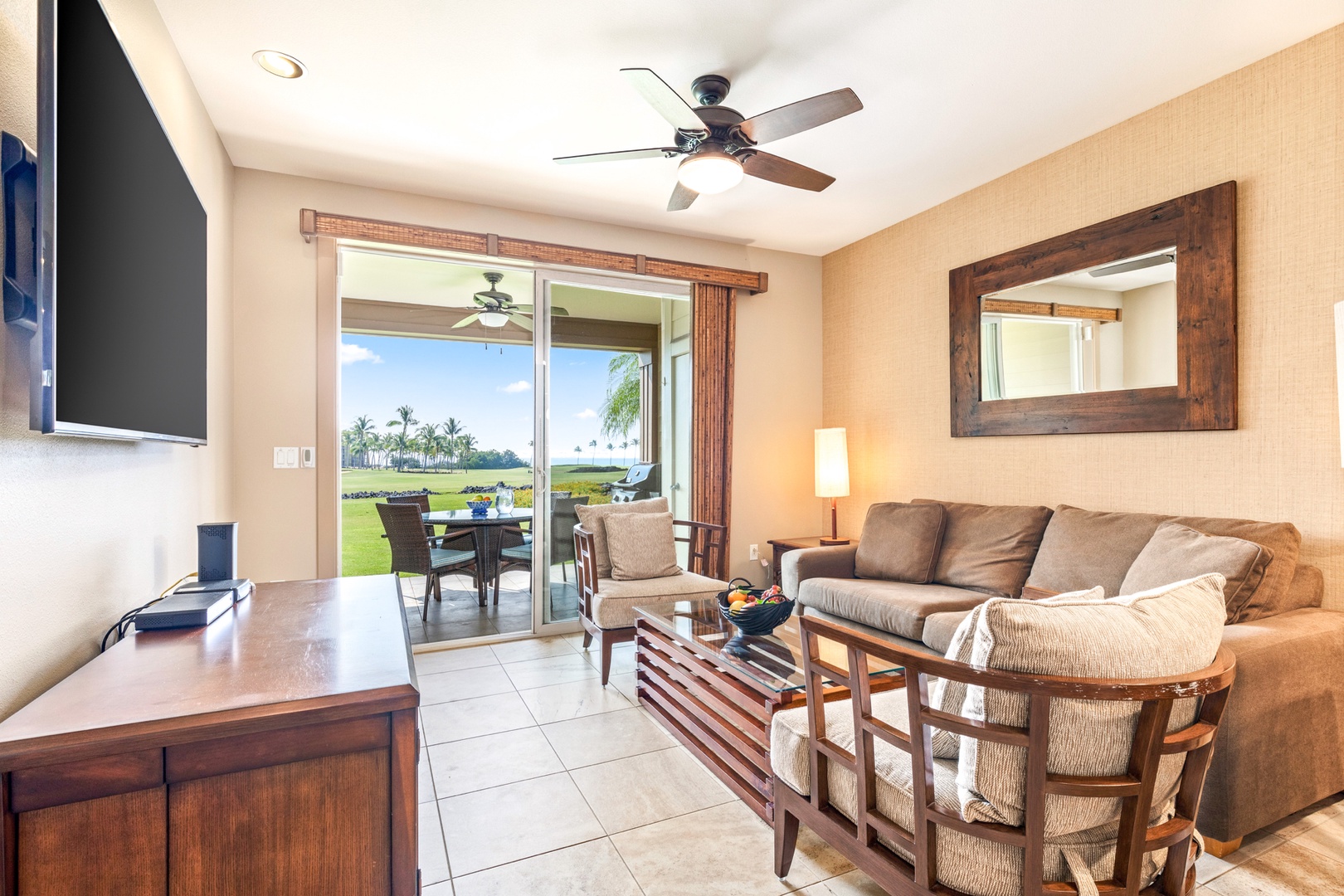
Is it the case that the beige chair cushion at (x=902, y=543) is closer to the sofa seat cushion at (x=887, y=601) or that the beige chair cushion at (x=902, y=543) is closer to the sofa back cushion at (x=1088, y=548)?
the sofa seat cushion at (x=887, y=601)

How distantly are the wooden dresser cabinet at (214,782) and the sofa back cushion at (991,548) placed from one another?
2.94 meters

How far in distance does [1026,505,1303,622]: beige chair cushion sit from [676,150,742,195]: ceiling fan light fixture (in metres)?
2.18

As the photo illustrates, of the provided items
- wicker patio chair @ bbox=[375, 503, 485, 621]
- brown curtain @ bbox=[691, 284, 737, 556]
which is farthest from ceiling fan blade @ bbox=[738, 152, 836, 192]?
wicker patio chair @ bbox=[375, 503, 485, 621]

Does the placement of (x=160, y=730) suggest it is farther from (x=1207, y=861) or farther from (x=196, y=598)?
(x=1207, y=861)

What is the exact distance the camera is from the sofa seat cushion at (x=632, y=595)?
10.9ft

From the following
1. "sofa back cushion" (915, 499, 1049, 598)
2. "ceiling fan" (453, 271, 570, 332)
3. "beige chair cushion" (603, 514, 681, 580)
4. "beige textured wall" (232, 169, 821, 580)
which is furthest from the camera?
"ceiling fan" (453, 271, 570, 332)

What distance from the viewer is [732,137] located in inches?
103

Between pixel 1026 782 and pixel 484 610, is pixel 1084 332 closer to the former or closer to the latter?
pixel 1026 782

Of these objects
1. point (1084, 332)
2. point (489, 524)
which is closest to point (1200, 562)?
point (1084, 332)

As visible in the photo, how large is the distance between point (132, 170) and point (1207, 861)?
3.30m

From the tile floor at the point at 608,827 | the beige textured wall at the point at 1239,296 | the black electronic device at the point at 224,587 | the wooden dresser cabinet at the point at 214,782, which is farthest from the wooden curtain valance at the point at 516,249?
the wooden dresser cabinet at the point at 214,782

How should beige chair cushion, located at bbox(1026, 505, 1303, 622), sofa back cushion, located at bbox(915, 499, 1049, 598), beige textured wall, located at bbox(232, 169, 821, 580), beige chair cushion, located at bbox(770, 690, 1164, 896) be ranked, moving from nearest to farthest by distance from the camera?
beige chair cushion, located at bbox(770, 690, 1164, 896) < beige chair cushion, located at bbox(1026, 505, 1303, 622) < sofa back cushion, located at bbox(915, 499, 1049, 598) < beige textured wall, located at bbox(232, 169, 821, 580)

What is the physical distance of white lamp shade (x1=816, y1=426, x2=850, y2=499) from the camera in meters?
4.56

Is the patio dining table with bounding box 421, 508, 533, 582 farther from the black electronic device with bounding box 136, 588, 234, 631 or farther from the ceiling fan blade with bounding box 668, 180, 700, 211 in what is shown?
the black electronic device with bounding box 136, 588, 234, 631
